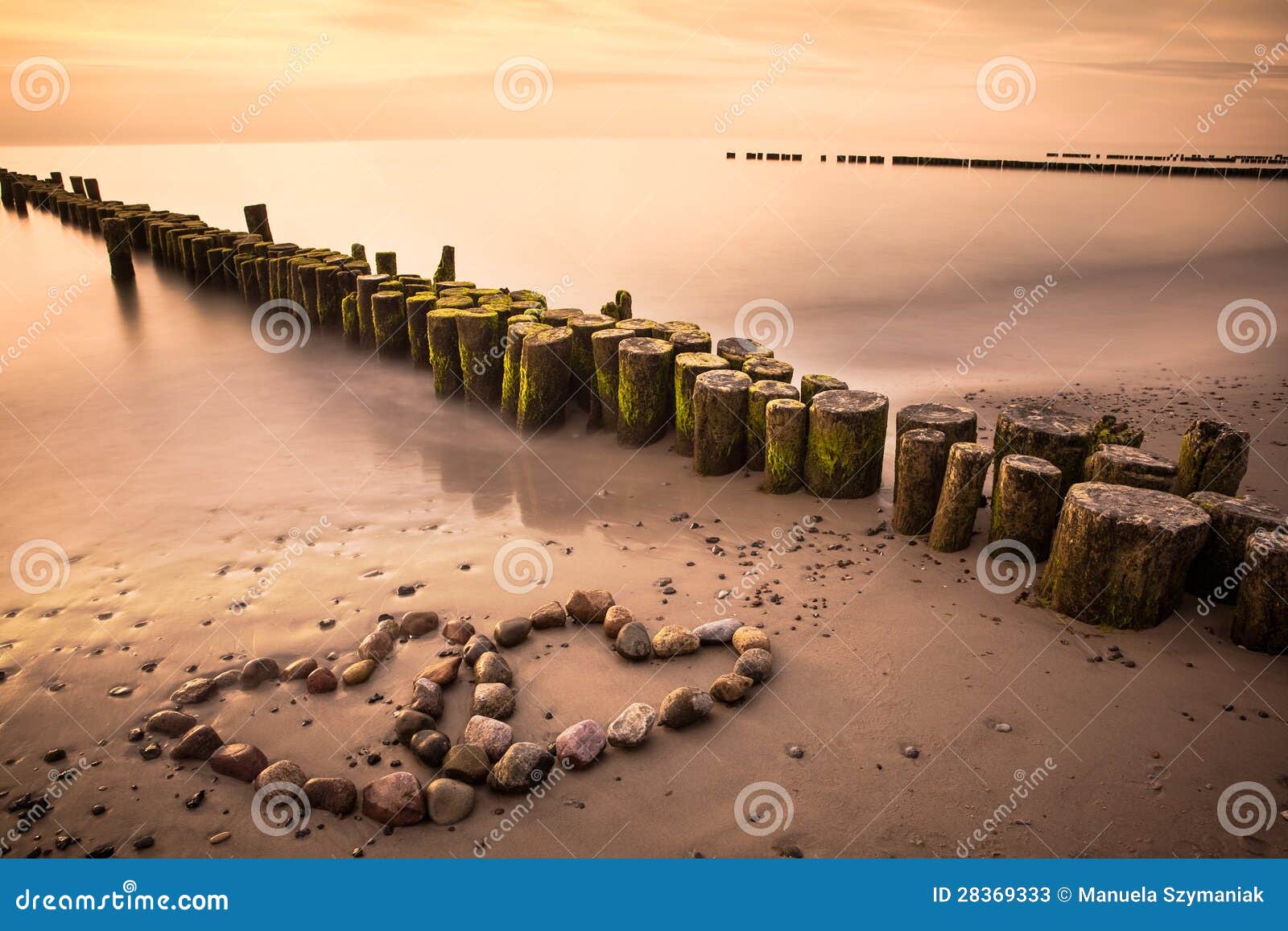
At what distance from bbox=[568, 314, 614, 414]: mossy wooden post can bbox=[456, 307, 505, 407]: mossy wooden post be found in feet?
3.25

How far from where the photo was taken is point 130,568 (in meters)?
5.42

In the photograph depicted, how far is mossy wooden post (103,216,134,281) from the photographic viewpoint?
53.2 ft

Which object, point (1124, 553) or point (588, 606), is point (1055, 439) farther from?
point (588, 606)

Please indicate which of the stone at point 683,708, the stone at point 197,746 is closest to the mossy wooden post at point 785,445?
the stone at point 683,708

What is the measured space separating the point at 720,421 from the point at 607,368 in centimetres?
151

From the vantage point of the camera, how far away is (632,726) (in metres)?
3.71

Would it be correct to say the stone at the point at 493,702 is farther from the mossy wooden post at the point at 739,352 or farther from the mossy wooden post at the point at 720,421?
the mossy wooden post at the point at 739,352

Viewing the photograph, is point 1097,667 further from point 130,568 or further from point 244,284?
point 244,284

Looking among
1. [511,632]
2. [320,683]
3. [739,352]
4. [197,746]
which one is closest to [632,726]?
[511,632]

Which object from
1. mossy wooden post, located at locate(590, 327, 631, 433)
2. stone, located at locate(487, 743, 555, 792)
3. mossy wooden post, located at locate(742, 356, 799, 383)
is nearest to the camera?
stone, located at locate(487, 743, 555, 792)

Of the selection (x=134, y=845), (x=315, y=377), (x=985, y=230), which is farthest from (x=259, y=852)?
(x=985, y=230)

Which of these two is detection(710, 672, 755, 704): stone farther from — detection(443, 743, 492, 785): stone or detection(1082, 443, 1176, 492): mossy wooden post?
detection(1082, 443, 1176, 492): mossy wooden post

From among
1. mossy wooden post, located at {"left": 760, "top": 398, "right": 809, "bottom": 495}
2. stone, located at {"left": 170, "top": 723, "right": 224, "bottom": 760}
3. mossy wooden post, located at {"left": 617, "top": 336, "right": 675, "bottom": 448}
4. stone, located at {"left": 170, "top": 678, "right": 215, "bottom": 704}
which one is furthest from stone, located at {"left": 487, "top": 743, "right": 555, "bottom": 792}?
mossy wooden post, located at {"left": 617, "top": 336, "right": 675, "bottom": 448}

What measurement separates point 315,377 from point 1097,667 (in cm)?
907
